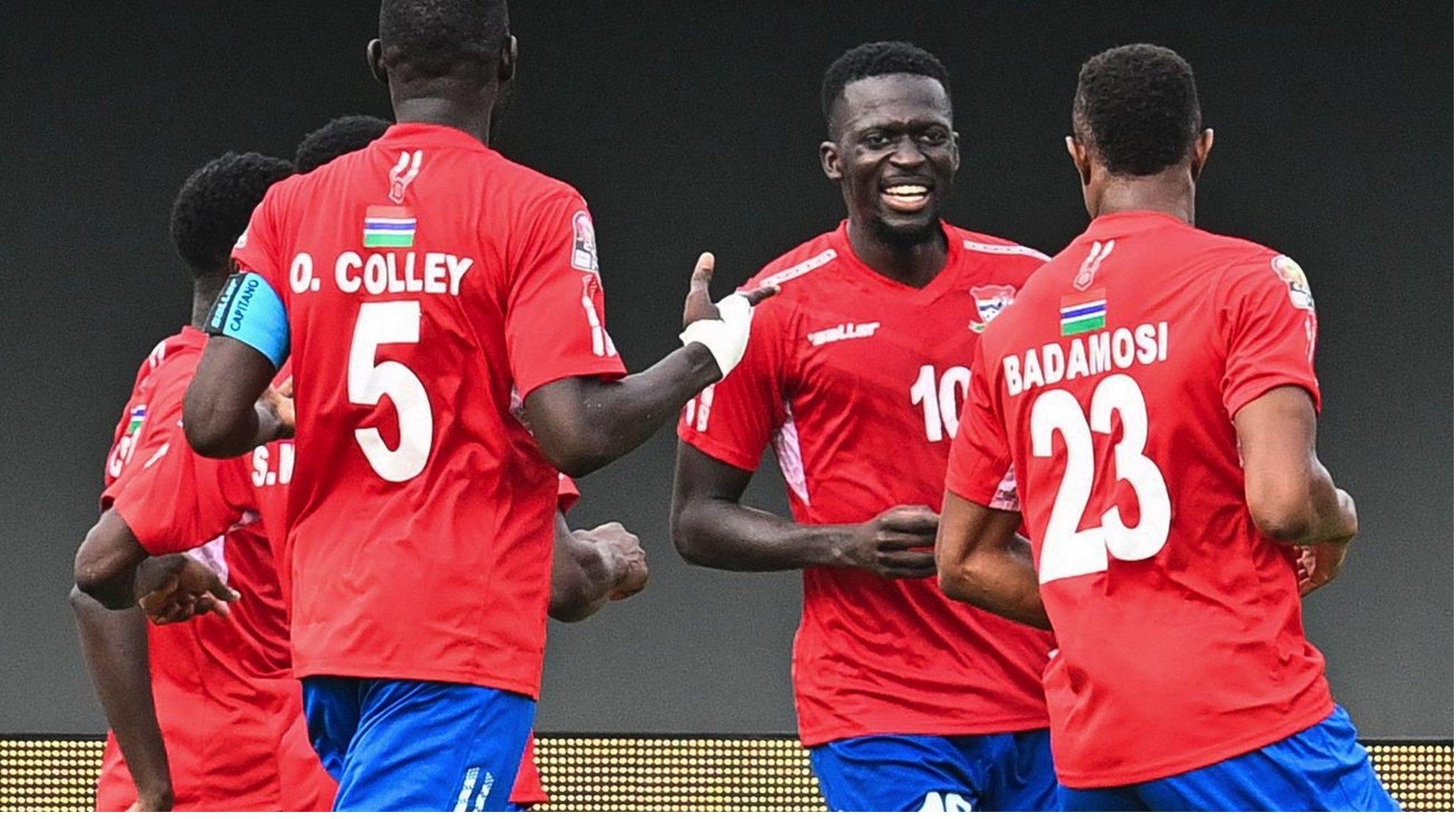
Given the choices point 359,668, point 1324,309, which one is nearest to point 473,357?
point 359,668

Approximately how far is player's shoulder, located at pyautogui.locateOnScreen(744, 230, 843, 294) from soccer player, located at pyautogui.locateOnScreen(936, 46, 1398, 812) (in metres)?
0.84

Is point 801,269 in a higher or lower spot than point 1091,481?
higher

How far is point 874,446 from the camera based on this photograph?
3.84 metres

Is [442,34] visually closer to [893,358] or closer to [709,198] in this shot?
[893,358]

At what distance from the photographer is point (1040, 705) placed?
3.77 meters

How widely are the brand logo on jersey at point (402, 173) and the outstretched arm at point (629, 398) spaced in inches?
14.0

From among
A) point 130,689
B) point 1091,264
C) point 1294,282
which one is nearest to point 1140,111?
point 1091,264

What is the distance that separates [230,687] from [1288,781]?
1.88 m

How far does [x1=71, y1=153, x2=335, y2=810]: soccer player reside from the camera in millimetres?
3832

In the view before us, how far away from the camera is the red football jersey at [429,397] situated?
3.03 metres

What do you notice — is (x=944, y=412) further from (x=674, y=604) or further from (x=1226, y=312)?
(x=674, y=604)

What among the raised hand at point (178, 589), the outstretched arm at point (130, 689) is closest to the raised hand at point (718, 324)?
the raised hand at point (178, 589)

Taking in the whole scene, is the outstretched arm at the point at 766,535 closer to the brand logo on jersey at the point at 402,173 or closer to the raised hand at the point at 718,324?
the raised hand at the point at 718,324

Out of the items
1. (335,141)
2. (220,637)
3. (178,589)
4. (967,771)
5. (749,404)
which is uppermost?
(335,141)
